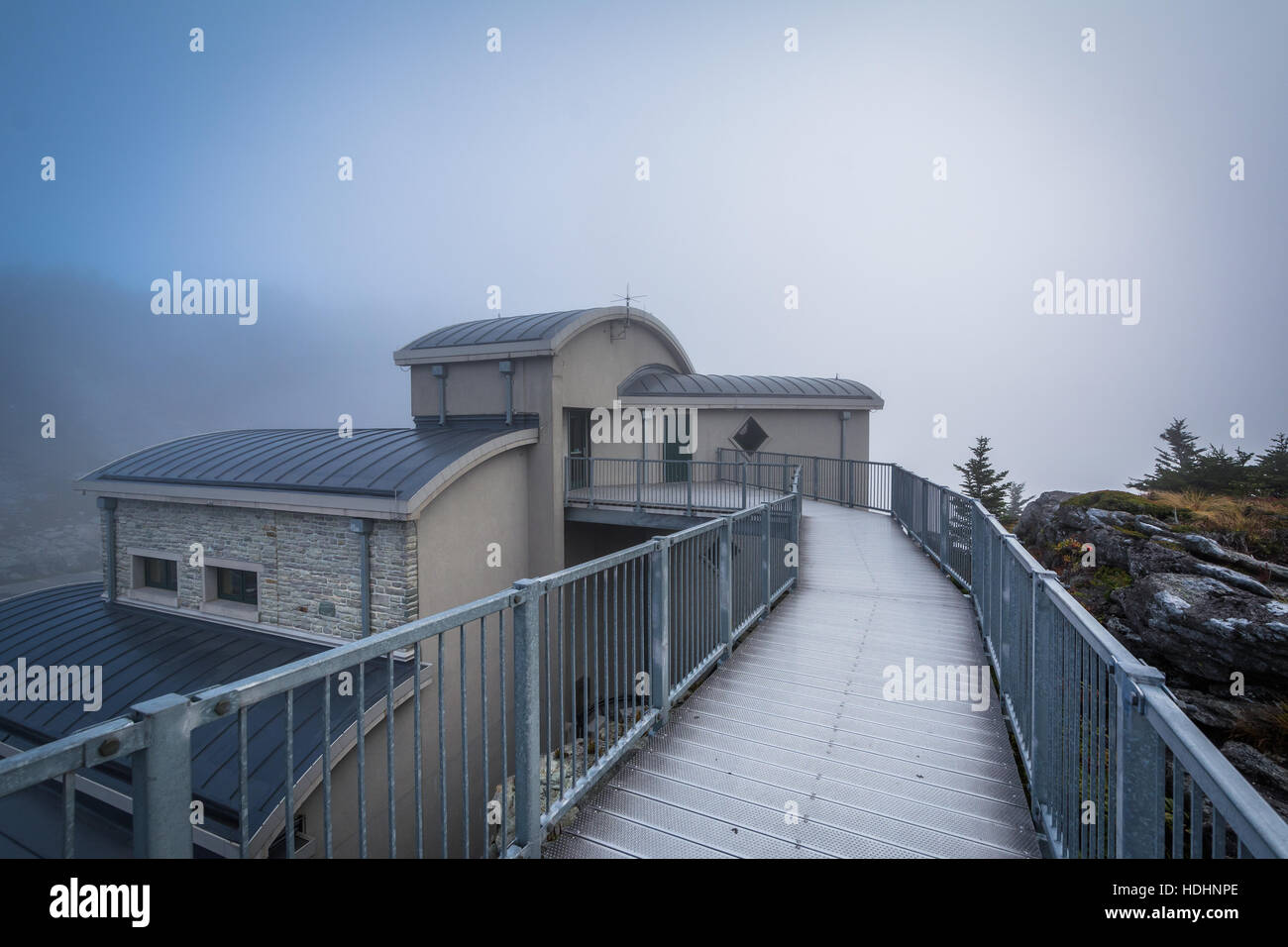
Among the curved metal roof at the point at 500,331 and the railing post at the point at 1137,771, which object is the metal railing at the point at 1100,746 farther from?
the curved metal roof at the point at 500,331

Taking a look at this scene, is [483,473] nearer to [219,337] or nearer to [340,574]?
[340,574]

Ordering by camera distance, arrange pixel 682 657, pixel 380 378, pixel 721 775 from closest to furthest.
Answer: pixel 721 775
pixel 682 657
pixel 380 378

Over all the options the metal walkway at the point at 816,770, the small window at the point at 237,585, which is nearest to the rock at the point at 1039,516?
the metal walkway at the point at 816,770

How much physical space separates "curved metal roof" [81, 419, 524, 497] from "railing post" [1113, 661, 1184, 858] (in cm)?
1130

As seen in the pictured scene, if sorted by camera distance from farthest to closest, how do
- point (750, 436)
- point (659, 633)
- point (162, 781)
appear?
point (750, 436) → point (659, 633) → point (162, 781)

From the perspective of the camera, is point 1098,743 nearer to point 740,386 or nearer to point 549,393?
point 549,393

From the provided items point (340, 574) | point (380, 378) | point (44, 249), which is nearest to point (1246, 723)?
point (340, 574)

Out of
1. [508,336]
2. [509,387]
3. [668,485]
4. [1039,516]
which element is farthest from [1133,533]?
[508,336]

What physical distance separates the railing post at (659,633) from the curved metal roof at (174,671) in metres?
5.95

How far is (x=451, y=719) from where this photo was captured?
1238 centimetres

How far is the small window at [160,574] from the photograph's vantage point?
1496cm

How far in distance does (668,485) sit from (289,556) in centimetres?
1031
